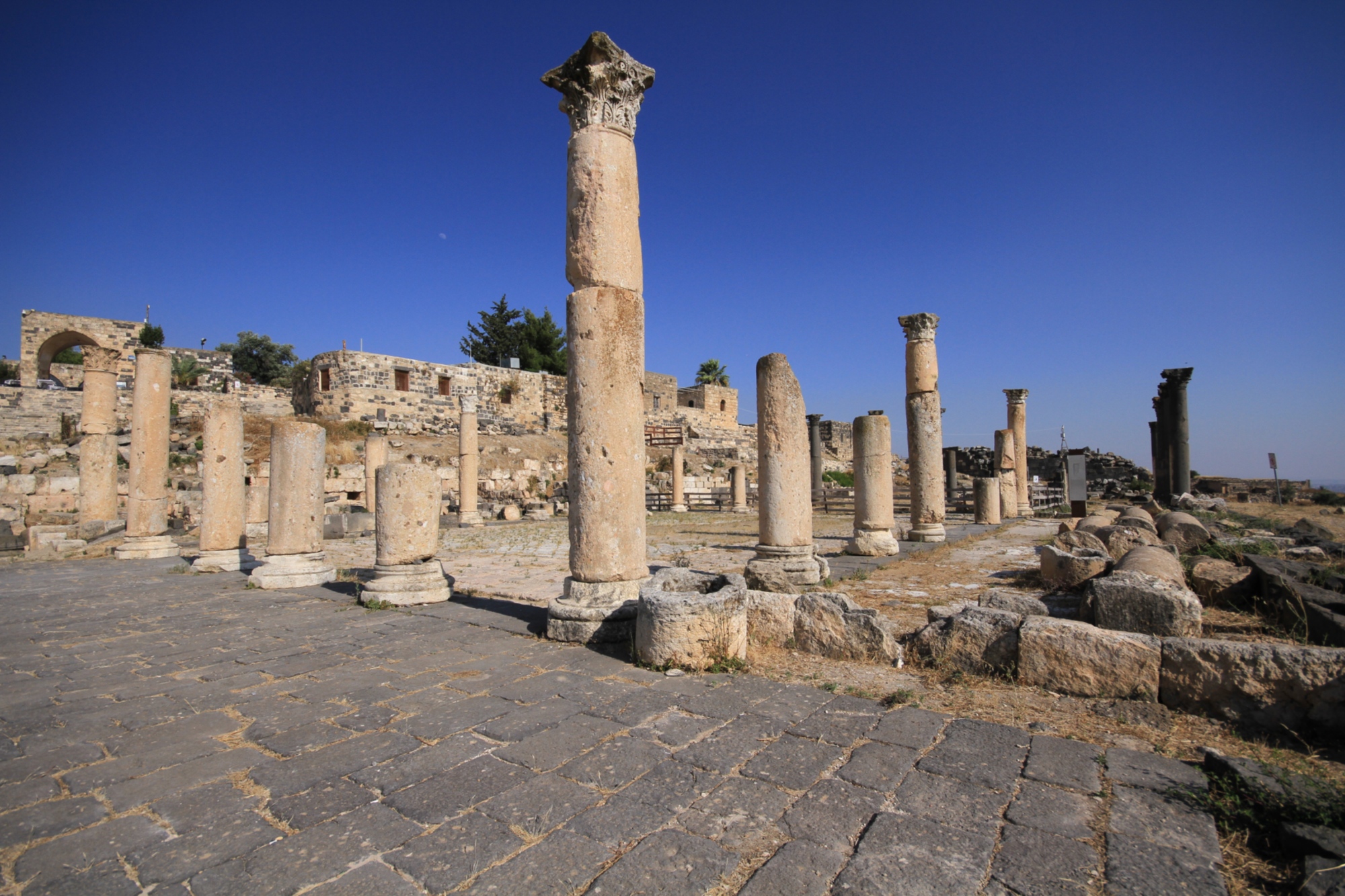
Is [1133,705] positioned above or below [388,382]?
below

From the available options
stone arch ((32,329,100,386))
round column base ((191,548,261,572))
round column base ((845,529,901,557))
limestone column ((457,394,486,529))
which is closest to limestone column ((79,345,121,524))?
round column base ((191,548,261,572))

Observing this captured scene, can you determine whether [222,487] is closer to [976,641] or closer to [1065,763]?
[976,641]

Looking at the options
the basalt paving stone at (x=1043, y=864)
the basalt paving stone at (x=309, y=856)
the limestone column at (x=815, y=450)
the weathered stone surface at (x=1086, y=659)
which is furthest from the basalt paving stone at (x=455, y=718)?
the limestone column at (x=815, y=450)

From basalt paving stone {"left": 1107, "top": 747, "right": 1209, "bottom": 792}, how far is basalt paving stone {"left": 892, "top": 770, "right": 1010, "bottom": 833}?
60 cm

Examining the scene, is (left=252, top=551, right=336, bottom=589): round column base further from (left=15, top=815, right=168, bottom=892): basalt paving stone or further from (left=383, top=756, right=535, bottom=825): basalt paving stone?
(left=383, top=756, right=535, bottom=825): basalt paving stone

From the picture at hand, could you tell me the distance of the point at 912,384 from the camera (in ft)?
46.3

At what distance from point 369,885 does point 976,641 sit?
384cm

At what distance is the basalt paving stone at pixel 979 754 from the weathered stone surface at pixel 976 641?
3.03 feet

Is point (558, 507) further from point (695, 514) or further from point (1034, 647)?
point (1034, 647)

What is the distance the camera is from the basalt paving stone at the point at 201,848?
7.46ft

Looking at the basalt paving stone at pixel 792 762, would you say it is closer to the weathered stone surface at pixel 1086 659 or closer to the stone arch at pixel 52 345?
the weathered stone surface at pixel 1086 659

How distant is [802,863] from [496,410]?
3389cm

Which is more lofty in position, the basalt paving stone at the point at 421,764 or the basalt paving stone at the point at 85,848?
the basalt paving stone at the point at 421,764

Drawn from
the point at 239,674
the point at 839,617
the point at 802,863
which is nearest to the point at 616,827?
the point at 802,863
